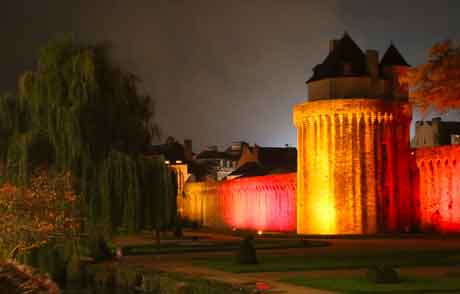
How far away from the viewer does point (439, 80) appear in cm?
3092

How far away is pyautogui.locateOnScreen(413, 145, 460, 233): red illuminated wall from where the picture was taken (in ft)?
165

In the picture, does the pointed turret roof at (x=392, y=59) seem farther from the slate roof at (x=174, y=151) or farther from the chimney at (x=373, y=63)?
the slate roof at (x=174, y=151)

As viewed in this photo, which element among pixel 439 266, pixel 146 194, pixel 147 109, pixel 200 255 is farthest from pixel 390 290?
pixel 200 255

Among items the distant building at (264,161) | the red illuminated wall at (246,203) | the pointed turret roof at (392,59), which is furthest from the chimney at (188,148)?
the pointed turret roof at (392,59)

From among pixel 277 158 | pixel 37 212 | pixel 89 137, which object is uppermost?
pixel 277 158

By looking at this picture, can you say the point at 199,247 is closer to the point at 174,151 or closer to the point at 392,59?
the point at 392,59

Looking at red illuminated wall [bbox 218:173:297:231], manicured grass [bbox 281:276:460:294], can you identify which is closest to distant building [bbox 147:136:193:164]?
red illuminated wall [bbox 218:173:297:231]

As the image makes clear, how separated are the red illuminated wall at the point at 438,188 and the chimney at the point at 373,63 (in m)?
6.23

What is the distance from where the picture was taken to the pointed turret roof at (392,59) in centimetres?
5947

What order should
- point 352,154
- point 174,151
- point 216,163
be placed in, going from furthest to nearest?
point 216,163 < point 174,151 < point 352,154

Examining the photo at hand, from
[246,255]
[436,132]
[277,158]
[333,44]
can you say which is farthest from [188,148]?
[246,255]

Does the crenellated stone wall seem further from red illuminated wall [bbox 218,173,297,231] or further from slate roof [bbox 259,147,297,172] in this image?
slate roof [bbox 259,147,297,172]

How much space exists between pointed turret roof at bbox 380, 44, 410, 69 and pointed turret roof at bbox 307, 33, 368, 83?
2.68 meters

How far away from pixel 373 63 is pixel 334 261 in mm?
29323
